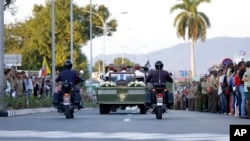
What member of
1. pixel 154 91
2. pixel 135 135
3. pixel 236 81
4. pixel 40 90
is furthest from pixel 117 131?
pixel 40 90

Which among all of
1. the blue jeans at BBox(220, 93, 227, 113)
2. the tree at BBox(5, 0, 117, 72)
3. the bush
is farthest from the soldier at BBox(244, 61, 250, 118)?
the tree at BBox(5, 0, 117, 72)

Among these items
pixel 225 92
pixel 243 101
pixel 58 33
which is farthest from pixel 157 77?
pixel 58 33

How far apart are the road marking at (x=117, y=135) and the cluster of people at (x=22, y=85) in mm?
16556

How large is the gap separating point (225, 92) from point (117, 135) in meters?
17.5

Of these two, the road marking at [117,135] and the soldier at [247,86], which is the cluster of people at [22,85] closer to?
the soldier at [247,86]

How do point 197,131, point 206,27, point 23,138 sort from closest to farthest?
point 23,138, point 197,131, point 206,27

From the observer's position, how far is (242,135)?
11.1m

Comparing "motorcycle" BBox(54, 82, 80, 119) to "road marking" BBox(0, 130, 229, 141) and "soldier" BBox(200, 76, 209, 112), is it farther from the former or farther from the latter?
"soldier" BBox(200, 76, 209, 112)

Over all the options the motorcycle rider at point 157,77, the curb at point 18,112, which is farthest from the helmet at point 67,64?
the curb at point 18,112

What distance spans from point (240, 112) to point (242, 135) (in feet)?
62.9

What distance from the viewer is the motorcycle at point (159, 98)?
26.2 m

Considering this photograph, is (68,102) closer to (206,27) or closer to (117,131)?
(117,131)

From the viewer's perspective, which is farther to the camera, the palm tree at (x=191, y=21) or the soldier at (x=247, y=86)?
the palm tree at (x=191, y=21)

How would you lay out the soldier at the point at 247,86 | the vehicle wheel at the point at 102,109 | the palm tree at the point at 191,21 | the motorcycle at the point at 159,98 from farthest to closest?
the palm tree at the point at 191,21 < the vehicle wheel at the point at 102,109 < the soldier at the point at 247,86 < the motorcycle at the point at 159,98
